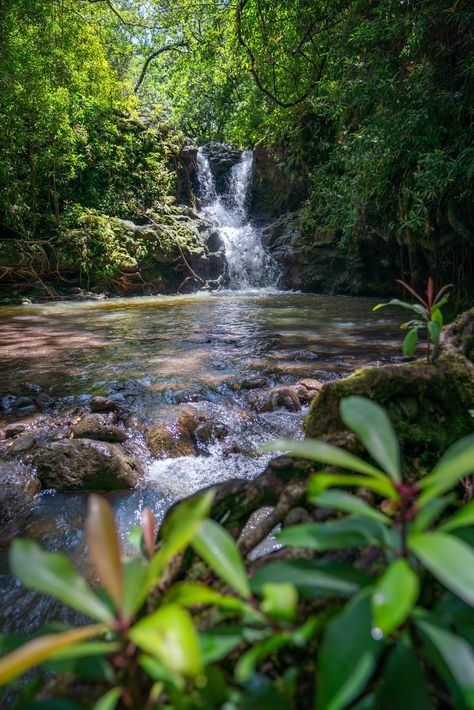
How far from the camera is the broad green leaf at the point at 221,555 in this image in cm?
48

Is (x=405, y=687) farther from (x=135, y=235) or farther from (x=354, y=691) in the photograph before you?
(x=135, y=235)

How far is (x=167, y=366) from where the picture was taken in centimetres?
450

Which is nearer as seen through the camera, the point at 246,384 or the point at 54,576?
the point at 54,576

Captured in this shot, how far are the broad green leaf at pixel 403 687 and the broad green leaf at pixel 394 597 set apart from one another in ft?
0.23

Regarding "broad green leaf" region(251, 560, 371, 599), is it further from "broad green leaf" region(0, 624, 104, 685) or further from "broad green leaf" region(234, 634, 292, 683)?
"broad green leaf" region(0, 624, 104, 685)

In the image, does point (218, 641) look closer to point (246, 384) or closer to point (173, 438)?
point (173, 438)

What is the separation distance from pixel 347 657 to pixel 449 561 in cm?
15

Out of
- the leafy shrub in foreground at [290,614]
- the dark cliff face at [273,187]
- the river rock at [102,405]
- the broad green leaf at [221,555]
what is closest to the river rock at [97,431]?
the river rock at [102,405]

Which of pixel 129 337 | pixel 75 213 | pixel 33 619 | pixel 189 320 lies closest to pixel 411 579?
pixel 33 619

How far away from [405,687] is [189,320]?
7.46 metres

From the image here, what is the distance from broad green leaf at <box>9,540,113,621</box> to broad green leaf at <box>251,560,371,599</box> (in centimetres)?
20

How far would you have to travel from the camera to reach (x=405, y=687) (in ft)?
1.44

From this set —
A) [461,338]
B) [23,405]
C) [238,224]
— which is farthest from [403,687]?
[238,224]

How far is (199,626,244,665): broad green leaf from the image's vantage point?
445mm
